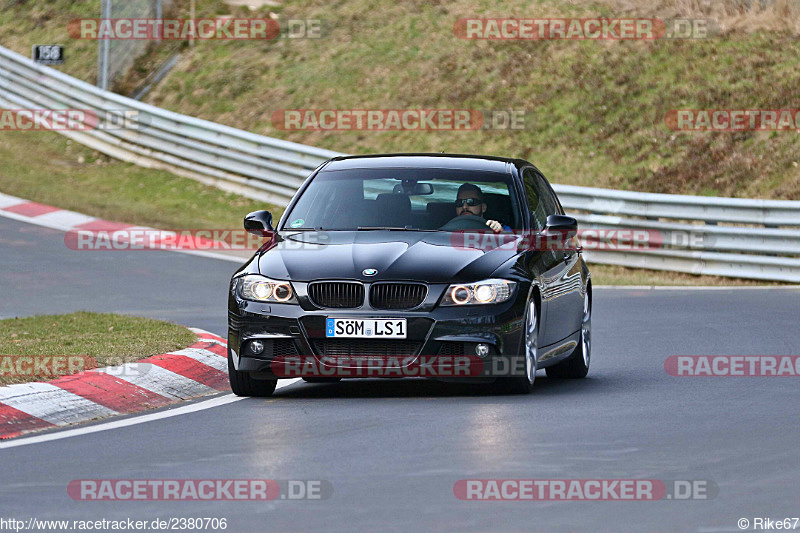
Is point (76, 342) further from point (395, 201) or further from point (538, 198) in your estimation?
point (538, 198)

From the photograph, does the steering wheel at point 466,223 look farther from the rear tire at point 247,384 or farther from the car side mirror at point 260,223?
the rear tire at point 247,384

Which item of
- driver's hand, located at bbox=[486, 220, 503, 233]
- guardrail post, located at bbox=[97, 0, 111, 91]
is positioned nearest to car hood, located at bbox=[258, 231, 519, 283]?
driver's hand, located at bbox=[486, 220, 503, 233]

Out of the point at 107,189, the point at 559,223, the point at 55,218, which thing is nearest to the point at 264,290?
the point at 559,223

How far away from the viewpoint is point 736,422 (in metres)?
8.72

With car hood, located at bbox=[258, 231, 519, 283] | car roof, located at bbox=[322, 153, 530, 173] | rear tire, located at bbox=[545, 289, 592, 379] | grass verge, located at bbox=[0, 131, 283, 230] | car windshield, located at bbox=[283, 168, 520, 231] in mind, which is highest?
car roof, located at bbox=[322, 153, 530, 173]

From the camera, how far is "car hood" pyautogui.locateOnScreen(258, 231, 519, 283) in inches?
377

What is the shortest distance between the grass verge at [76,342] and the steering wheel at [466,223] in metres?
2.22

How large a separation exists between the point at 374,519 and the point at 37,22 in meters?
33.1

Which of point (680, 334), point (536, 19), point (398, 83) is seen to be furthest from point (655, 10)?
point (680, 334)

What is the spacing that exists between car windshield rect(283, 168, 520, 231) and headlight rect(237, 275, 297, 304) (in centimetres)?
93

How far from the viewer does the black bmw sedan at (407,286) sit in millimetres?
9461

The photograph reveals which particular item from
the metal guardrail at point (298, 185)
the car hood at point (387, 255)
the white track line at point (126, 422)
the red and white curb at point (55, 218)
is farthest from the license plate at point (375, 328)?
the red and white curb at point (55, 218)

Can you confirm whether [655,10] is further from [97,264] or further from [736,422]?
[736,422]

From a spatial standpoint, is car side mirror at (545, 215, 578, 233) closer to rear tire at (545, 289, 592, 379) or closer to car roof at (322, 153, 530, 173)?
car roof at (322, 153, 530, 173)
